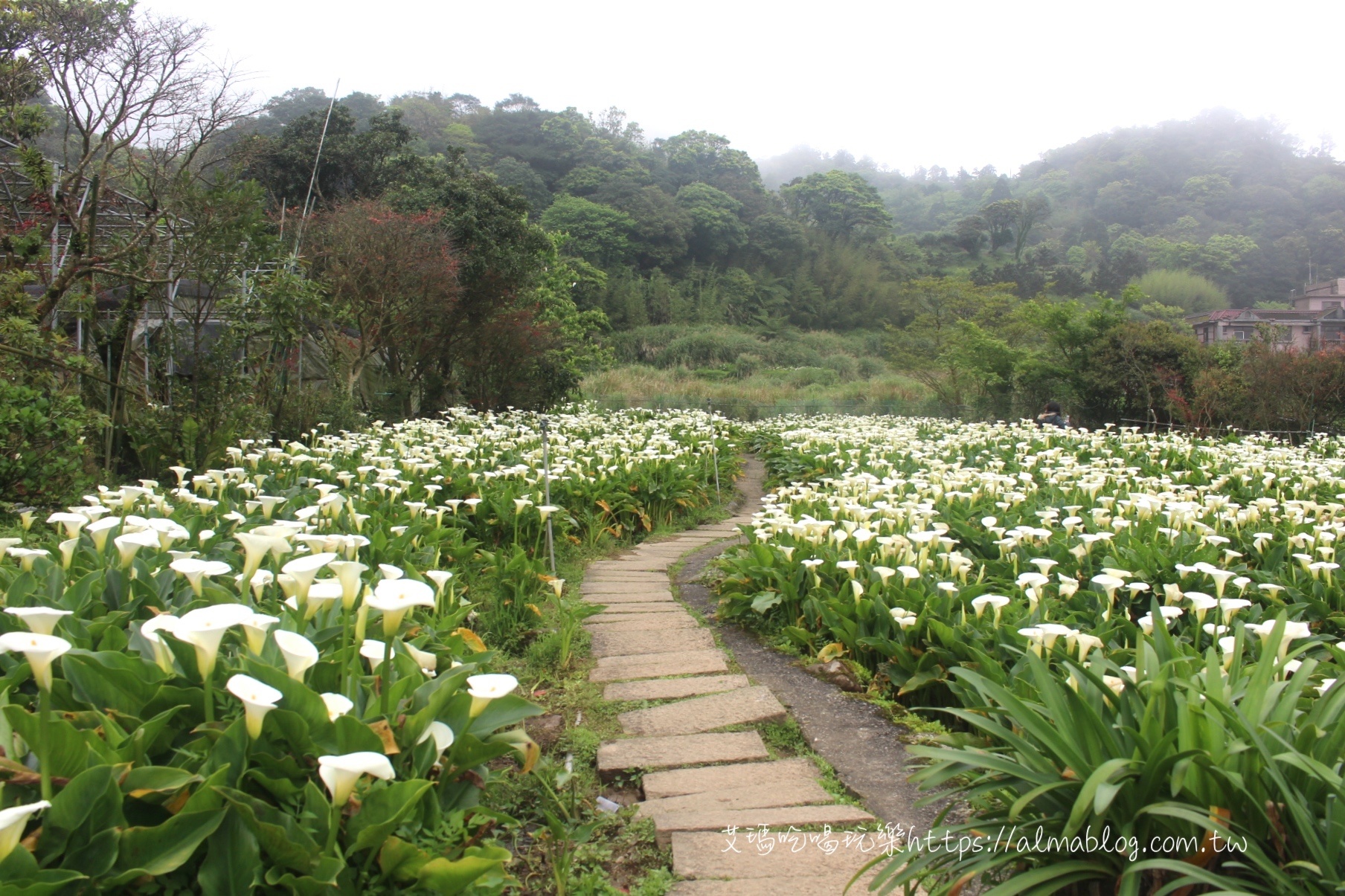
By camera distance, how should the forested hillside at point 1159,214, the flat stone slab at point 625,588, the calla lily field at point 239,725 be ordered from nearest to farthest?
the calla lily field at point 239,725, the flat stone slab at point 625,588, the forested hillside at point 1159,214

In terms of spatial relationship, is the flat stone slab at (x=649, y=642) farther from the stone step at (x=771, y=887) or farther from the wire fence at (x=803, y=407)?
the wire fence at (x=803, y=407)

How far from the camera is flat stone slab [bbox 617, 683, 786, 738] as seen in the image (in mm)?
3096

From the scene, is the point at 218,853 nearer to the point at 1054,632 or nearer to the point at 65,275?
the point at 1054,632

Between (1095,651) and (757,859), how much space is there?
Result: 1268mm

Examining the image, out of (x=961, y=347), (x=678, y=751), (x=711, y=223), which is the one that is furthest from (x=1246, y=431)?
(x=711, y=223)

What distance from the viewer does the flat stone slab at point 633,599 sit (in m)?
4.94

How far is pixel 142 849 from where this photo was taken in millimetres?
1422

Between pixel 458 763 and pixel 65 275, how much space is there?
6132 millimetres

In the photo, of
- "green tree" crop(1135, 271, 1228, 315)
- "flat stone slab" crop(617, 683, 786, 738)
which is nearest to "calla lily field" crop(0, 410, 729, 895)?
"flat stone slab" crop(617, 683, 786, 738)

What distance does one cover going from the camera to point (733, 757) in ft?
9.34

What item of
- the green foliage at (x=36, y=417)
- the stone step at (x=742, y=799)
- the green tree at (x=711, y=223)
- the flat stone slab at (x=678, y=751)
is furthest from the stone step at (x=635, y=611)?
the green tree at (x=711, y=223)

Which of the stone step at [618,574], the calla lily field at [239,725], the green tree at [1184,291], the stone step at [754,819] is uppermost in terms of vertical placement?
the green tree at [1184,291]

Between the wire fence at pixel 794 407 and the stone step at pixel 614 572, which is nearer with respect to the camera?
the stone step at pixel 614 572

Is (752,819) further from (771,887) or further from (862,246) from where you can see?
(862,246)
